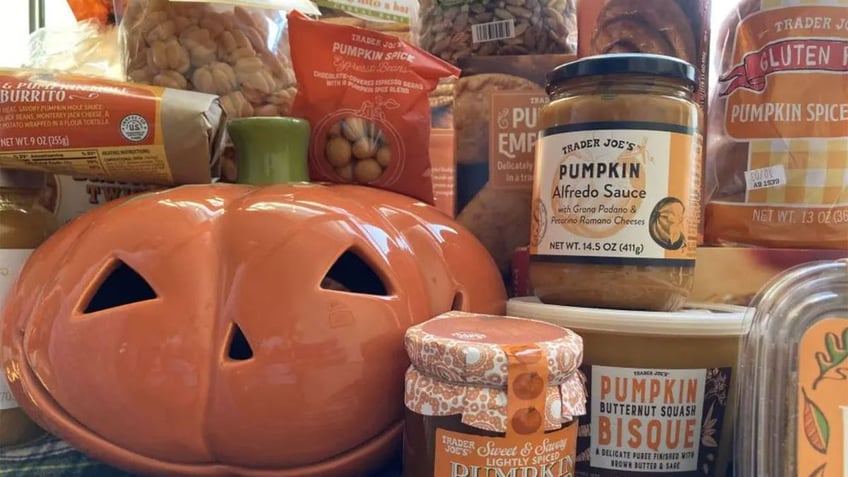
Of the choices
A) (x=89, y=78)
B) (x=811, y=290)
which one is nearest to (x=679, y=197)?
(x=811, y=290)

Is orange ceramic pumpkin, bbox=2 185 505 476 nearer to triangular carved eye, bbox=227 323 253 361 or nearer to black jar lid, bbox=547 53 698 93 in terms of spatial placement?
triangular carved eye, bbox=227 323 253 361

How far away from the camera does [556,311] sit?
0.67m

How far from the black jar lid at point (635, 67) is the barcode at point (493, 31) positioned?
282 mm

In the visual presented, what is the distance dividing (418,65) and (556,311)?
1.11 ft

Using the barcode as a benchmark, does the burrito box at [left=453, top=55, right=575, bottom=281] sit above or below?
below

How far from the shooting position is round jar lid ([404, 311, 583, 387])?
50cm

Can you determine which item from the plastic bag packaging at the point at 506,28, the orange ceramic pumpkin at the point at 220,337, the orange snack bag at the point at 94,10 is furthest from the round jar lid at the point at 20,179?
the plastic bag packaging at the point at 506,28

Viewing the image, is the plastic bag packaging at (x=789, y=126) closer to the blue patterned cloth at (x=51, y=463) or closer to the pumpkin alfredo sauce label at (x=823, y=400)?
the pumpkin alfredo sauce label at (x=823, y=400)

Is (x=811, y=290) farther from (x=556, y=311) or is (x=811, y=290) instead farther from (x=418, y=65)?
(x=418, y=65)

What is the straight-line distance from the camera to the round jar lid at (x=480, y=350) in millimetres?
505

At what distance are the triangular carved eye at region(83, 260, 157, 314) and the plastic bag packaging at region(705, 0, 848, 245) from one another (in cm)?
63

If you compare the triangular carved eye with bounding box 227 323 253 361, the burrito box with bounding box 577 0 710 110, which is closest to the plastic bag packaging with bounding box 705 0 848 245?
the burrito box with bounding box 577 0 710 110

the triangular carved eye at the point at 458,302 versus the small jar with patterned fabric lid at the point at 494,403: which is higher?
the triangular carved eye at the point at 458,302

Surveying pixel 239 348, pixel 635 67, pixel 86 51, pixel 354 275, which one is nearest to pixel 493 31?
pixel 635 67
